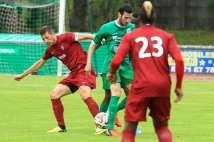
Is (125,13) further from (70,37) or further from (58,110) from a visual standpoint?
(58,110)

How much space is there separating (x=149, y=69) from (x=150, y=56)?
14cm

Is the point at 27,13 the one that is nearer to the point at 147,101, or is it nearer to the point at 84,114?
the point at 84,114

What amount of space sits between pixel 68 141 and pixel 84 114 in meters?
4.10

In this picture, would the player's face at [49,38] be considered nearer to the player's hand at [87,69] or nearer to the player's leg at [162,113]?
the player's hand at [87,69]

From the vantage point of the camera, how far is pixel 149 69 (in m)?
7.46

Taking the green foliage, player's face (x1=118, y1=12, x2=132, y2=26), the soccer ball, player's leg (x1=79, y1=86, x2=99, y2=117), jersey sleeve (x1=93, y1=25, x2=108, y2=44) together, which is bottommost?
the green foliage

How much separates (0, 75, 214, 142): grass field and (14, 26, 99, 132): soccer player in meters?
0.48

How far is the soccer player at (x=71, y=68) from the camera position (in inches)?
422

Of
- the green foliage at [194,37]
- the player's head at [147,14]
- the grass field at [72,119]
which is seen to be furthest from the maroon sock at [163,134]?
the green foliage at [194,37]

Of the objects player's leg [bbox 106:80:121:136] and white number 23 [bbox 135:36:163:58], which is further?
player's leg [bbox 106:80:121:136]

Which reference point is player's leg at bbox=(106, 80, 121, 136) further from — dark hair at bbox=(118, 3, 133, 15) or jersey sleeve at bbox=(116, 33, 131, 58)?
jersey sleeve at bbox=(116, 33, 131, 58)

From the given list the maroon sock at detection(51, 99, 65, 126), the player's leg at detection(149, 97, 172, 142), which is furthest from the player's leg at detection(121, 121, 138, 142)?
the maroon sock at detection(51, 99, 65, 126)

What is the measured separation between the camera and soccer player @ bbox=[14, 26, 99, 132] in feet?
35.1

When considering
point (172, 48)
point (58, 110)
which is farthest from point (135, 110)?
point (58, 110)
